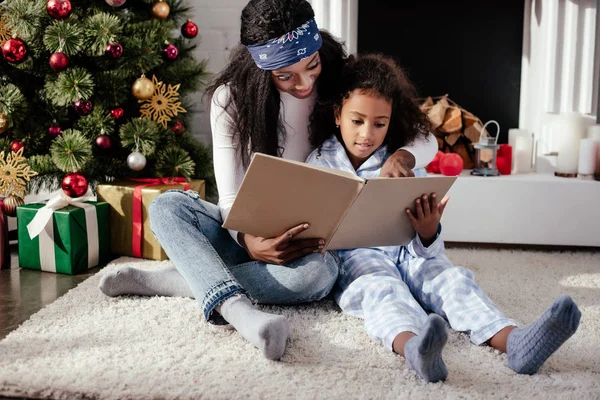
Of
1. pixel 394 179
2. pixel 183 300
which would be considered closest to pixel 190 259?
pixel 183 300

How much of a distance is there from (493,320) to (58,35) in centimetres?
157

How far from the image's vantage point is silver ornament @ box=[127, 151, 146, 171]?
2135mm

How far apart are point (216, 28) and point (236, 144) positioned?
1155 millimetres

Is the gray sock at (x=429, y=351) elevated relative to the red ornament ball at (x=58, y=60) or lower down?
lower down

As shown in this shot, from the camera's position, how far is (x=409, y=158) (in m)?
1.58

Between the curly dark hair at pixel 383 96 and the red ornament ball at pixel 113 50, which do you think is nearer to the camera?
the curly dark hair at pixel 383 96

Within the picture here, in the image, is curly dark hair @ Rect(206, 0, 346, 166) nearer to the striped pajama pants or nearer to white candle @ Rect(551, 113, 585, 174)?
the striped pajama pants

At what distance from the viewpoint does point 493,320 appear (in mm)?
1336

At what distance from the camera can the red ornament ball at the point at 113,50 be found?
207 centimetres

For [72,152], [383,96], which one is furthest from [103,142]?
[383,96]

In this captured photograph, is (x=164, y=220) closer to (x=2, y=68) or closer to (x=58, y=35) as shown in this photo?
(x=58, y=35)

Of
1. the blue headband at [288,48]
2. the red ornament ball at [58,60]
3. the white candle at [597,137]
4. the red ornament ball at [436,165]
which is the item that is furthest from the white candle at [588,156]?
the red ornament ball at [58,60]

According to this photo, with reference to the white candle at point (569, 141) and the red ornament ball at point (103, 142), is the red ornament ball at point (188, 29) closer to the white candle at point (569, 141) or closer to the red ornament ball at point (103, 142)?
the red ornament ball at point (103, 142)

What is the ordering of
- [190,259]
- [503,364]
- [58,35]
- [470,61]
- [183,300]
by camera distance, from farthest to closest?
1. [470,61]
2. [58,35]
3. [183,300]
4. [190,259]
5. [503,364]
